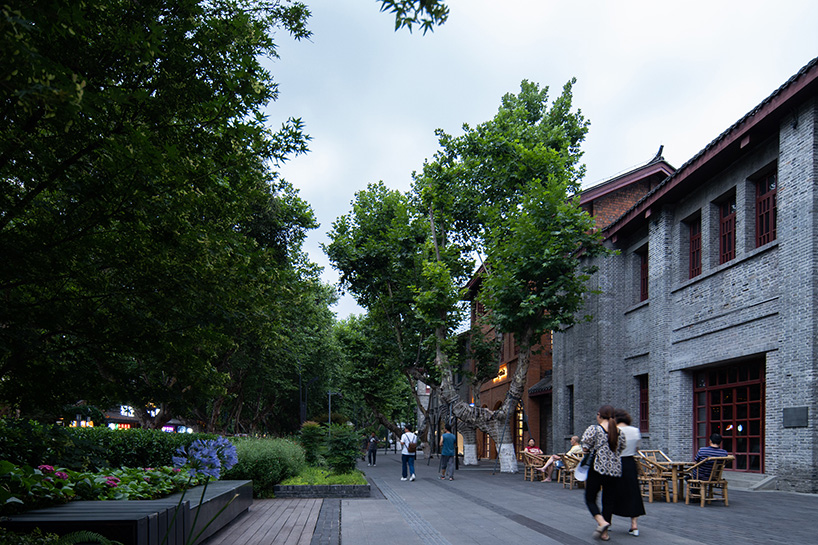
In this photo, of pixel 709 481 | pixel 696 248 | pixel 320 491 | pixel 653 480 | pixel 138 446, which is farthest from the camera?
pixel 696 248

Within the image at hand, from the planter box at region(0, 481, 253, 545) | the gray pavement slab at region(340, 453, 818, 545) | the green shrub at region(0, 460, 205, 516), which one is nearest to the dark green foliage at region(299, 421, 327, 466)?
the gray pavement slab at region(340, 453, 818, 545)

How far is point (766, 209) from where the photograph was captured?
16.2 meters

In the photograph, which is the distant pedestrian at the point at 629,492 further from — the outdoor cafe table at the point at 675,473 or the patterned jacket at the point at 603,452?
the outdoor cafe table at the point at 675,473

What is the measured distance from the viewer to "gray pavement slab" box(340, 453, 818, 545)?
29.7 feet

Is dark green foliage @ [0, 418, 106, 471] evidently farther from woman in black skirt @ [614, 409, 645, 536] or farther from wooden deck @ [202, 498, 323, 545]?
woman in black skirt @ [614, 409, 645, 536]

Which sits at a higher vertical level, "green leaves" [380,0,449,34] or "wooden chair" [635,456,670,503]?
"green leaves" [380,0,449,34]

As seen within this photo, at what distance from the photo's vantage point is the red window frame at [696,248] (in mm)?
19328

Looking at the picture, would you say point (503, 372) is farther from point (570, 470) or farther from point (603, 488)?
point (603, 488)

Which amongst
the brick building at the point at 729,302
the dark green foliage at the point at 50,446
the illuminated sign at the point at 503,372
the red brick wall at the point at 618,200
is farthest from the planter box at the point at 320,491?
the illuminated sign at the point at 503,372

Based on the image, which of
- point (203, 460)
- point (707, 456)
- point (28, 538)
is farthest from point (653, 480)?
point (28, 538)

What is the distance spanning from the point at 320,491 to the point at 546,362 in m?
19.7

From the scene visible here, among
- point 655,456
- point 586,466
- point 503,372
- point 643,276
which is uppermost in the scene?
point 643,276

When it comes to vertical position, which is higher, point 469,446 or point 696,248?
point 696,248

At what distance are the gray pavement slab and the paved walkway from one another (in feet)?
0.04
